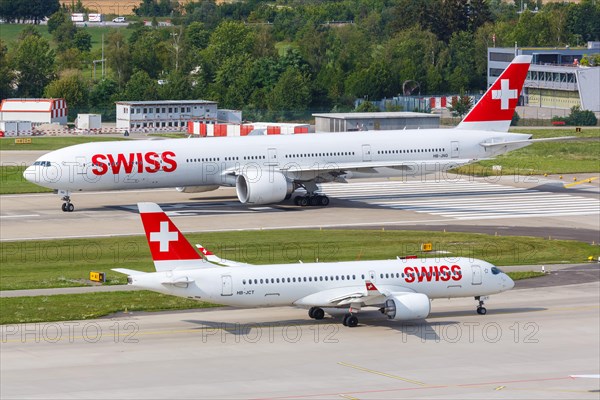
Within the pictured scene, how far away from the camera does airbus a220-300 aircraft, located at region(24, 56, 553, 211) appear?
8538 cm

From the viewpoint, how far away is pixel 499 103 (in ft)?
322

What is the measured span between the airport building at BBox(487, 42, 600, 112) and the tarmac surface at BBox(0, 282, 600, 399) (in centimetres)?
12094

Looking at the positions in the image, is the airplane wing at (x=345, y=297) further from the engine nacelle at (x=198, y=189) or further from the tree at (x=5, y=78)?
the tree at (x=5, y=78)

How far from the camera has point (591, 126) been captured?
163125mm

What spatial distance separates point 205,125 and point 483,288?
93322 mm

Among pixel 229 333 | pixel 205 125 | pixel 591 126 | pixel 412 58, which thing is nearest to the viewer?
pixel 229 333

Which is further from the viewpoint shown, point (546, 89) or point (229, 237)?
point (546, 89)

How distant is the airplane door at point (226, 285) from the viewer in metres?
51.4

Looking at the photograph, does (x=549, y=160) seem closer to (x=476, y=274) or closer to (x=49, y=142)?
(x=49, y=142)

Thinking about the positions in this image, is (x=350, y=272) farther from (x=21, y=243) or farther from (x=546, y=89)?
(x=546, y=89)

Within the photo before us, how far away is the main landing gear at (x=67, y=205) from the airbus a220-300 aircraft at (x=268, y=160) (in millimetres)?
71

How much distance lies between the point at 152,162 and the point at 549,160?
49.3m

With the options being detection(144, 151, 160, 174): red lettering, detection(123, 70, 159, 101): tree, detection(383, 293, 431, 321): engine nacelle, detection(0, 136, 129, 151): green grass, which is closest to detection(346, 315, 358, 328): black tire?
detection(383, 293, 431, 321): engine nacelle

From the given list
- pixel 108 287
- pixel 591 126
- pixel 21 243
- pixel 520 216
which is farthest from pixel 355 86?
pixel 108 287
